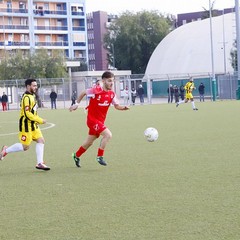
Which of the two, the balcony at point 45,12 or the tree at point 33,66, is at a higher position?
the balcony at point 45,12

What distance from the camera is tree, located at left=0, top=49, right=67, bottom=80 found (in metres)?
67.9

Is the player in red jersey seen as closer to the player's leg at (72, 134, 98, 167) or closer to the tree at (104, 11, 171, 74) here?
the player's leg at (72, 134, 98, 167)

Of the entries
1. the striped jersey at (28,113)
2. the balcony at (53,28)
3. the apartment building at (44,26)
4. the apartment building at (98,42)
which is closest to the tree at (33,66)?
the apartment building at (44,26)

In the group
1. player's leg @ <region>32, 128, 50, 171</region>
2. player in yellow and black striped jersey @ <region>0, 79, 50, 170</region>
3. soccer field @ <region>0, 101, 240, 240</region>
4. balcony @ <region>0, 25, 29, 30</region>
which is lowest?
soccer field @ <region>0, 101, 240, 240</region>

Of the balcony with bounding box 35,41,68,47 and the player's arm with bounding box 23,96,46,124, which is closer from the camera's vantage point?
the player's arm with bounding box 23,96,46,124

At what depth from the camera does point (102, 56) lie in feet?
440

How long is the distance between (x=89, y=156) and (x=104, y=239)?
7.42 m

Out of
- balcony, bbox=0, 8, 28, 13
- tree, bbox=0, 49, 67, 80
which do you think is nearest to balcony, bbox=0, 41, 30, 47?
balcony, bbox=0, 8, 28, 13

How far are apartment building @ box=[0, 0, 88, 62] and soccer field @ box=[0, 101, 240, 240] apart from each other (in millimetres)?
81587

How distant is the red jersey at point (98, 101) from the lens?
1095cm

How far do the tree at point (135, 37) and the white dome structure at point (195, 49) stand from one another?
16.6ft

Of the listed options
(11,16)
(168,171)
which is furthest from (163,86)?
(168,171)

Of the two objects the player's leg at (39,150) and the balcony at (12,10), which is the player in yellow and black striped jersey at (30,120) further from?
the balcony at (12,10)

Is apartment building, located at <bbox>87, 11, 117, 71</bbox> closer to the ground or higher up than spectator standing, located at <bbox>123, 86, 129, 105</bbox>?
higher up
